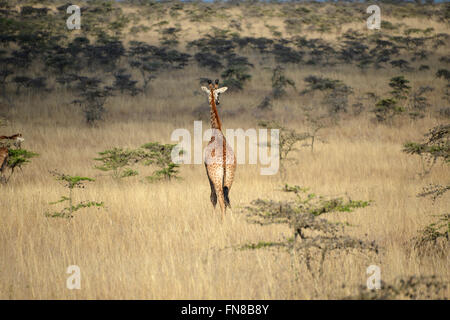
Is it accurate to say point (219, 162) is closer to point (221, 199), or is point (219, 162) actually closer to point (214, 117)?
point (221, 199)

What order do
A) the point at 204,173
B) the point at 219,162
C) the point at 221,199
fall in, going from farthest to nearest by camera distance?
the point at 204,173, the point at 221,199, the point at 219,162

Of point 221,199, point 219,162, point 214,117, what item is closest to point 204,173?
point 214,117

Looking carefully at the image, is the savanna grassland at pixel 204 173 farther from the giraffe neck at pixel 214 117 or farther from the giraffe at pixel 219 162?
the giraffe neck at pixel 214 117

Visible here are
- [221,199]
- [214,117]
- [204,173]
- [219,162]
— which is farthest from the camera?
[204,173]

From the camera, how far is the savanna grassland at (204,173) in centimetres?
414

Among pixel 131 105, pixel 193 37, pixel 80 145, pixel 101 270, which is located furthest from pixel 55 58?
pixel 101 270

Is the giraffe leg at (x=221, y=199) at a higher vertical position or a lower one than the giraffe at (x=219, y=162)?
lower

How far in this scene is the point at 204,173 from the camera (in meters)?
10.8

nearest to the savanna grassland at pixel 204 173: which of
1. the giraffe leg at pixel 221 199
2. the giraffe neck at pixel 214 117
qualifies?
the giraffe leg at pixel 221 199

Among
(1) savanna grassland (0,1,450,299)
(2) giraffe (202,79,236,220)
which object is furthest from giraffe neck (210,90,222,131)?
(1) savanna grassland (0,1,450,299)

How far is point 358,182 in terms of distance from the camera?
906cm

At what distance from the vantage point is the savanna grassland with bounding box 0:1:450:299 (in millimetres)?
4141

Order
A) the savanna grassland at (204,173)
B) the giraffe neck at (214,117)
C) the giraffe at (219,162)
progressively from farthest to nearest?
1. the giraffe neck at (214,117)
2. the giraffe at (219,162)
3. the savanna grassland at (204,173)
